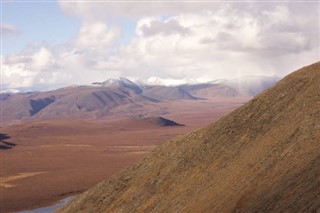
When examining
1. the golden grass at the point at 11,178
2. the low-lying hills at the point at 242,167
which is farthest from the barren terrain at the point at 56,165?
the low-lying hills at the point at 242,167

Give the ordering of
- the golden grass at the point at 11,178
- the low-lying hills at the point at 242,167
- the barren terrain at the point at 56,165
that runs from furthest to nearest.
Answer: the golden grass at the point at 11,178 → the barren terrain at the point at 56,165 → the low-lying hills at the point at 242,167

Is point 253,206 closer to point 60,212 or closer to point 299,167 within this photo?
point 299,167

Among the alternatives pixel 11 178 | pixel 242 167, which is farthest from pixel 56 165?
pixel 242 167

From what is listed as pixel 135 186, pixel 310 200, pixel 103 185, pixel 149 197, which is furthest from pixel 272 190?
pixel 103 185

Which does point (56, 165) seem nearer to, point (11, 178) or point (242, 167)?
point (11, 178)

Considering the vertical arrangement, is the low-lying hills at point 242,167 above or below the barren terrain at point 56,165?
above

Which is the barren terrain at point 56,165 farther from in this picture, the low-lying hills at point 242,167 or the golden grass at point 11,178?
the low-lying hills at point 242,167

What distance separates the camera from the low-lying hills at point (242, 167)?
3388 cm

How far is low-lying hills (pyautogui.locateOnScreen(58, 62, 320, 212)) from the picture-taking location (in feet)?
111

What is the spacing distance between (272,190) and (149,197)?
1397cm

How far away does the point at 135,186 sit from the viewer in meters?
47.7

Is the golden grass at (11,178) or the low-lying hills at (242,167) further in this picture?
the golden grass at (11,178)

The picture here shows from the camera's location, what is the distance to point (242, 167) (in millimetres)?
39750

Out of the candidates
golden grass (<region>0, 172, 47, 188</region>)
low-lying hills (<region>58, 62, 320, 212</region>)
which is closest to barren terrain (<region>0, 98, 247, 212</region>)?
golden grass (<region>0, 172, 47, 188</region>)
